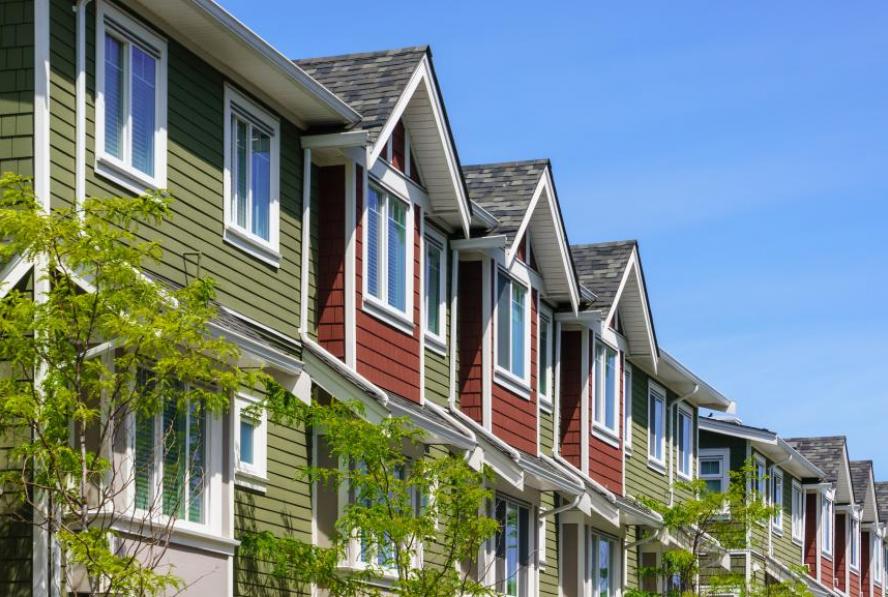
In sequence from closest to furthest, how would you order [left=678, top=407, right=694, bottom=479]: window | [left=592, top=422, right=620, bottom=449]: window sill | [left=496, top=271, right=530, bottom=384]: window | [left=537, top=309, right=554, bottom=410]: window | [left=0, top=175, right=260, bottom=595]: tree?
[left=0, top=175, right=260, bottom=595]: tree
[left=496, top=271, right=530, bottom=384]: window
[left=537, top=309, right=554, bottom=410]: window
[left=592, top=422, right=620, bottom=449]: window sill
[left=678, top=407, right=694, bottom=479]: window

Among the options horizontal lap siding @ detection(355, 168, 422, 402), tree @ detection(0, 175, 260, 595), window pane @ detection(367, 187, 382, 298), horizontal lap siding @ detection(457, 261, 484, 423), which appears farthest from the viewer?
horizontal lap siding @ detection(457, 261, 484, 423)

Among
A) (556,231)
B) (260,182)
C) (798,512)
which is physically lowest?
(798,512)

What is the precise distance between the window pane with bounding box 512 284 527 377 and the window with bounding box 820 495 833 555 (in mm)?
28225

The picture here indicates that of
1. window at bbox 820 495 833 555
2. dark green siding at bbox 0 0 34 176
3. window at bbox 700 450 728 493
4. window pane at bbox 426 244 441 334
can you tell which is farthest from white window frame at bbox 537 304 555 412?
window at bbox 820 495 833 555

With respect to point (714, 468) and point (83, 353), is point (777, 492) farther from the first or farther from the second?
point (83, 353)

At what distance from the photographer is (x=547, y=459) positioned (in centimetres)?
3094

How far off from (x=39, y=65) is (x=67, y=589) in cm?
486

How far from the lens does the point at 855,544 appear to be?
6097cm

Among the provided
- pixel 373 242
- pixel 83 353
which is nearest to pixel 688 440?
pixel 373 242

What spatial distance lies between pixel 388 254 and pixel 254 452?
4.25 metres

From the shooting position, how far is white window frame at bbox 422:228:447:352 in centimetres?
2625

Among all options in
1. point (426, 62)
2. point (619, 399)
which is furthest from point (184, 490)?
point (619, 399)

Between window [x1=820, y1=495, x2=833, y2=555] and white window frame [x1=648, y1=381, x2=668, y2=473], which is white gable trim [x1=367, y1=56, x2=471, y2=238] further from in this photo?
window [x1=820, y1=495, x2=833, y2=555]

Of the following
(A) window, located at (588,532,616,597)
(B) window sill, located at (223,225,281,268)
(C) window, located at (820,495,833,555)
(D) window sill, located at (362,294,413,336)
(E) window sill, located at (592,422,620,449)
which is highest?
(B) window sill, located at (223,225,281,268)
